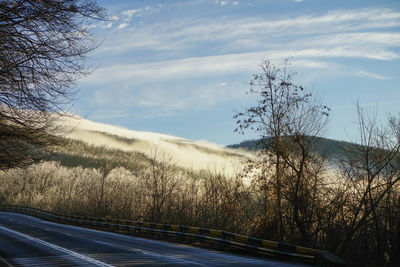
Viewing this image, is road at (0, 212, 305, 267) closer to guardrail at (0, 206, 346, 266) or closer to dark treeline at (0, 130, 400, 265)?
guardrail at (0, 206, 346, 266)

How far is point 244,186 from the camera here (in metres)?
20.5

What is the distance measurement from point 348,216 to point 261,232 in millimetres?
4052

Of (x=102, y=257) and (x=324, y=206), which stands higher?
(x=324, y=206)

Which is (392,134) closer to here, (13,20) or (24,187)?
(13,20)

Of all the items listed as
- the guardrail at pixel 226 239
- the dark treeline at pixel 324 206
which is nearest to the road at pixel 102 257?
the guardrail at pixel 226 239

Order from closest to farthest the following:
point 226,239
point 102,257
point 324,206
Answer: point 102,257
point 324,206
point 226,239

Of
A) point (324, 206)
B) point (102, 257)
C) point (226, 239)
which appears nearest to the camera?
point (102, 257)

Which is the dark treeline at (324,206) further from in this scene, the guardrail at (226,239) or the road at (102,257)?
the road at (102,257)

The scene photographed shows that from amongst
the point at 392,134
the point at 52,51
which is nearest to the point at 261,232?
the point at 392,134

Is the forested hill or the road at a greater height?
the forested hill

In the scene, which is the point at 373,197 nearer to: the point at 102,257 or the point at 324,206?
the point at 324,206

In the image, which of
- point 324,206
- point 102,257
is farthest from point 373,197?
point 102,257

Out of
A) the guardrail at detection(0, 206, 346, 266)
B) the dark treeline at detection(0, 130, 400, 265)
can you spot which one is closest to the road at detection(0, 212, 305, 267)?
the guardrail at detection(0, 206, 346, 266)

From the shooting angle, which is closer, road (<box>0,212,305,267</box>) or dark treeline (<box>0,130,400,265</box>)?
road (<box>0,212,305,267</box>)
